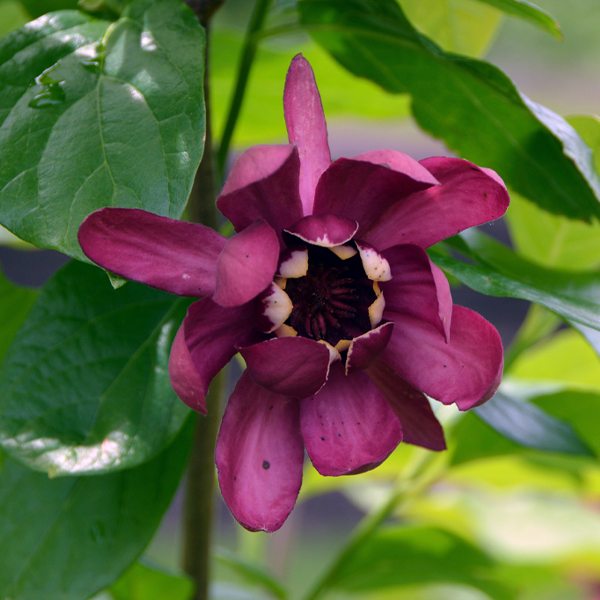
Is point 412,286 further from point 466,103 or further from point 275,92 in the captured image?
point 275,92

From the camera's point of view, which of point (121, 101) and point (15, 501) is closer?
point (121, 101)

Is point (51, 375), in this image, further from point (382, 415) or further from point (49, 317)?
point (382, 415)

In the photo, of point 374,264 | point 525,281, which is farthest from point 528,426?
point 374,264

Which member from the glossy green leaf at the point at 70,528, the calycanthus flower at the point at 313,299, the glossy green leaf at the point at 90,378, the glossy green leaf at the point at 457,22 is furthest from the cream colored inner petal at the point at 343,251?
the glossy green leaf at the point at 457,22

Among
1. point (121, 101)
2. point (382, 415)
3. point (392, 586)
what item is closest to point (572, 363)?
point (392, 586)

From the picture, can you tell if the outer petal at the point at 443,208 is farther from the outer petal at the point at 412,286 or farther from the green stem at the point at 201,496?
the green stem at the point at 201,496
